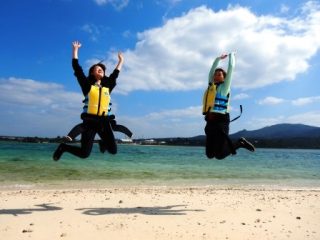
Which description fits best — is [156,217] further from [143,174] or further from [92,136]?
[143,174]

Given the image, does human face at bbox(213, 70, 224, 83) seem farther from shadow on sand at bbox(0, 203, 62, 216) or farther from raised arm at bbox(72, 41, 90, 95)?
shadow on sand at bbox(0, 203, 62, 216)

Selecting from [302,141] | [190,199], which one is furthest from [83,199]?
[302,141]

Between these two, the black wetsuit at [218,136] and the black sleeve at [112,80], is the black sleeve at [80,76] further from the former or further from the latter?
the black wetsuit at [218,136]

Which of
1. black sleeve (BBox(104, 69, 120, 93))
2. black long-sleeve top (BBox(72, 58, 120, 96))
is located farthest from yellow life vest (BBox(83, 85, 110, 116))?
black sleeve (BBox(104, 69, 120, 93))

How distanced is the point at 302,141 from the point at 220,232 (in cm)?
13843

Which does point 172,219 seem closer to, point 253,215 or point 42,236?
point 253,215

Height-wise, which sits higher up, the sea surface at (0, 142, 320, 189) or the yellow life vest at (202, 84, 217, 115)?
the yellow life vest at (202, 84, 217, 115)

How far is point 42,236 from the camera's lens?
7.11 meters

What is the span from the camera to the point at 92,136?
8.89 metres

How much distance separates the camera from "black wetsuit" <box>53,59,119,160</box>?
8812 mm

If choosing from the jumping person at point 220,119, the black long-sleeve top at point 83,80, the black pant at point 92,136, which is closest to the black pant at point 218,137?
the jumping person at point 220,119

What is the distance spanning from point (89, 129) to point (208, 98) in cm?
268

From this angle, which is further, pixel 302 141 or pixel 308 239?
pixel 302 141

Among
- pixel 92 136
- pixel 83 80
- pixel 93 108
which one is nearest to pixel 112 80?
pixel 83 80
